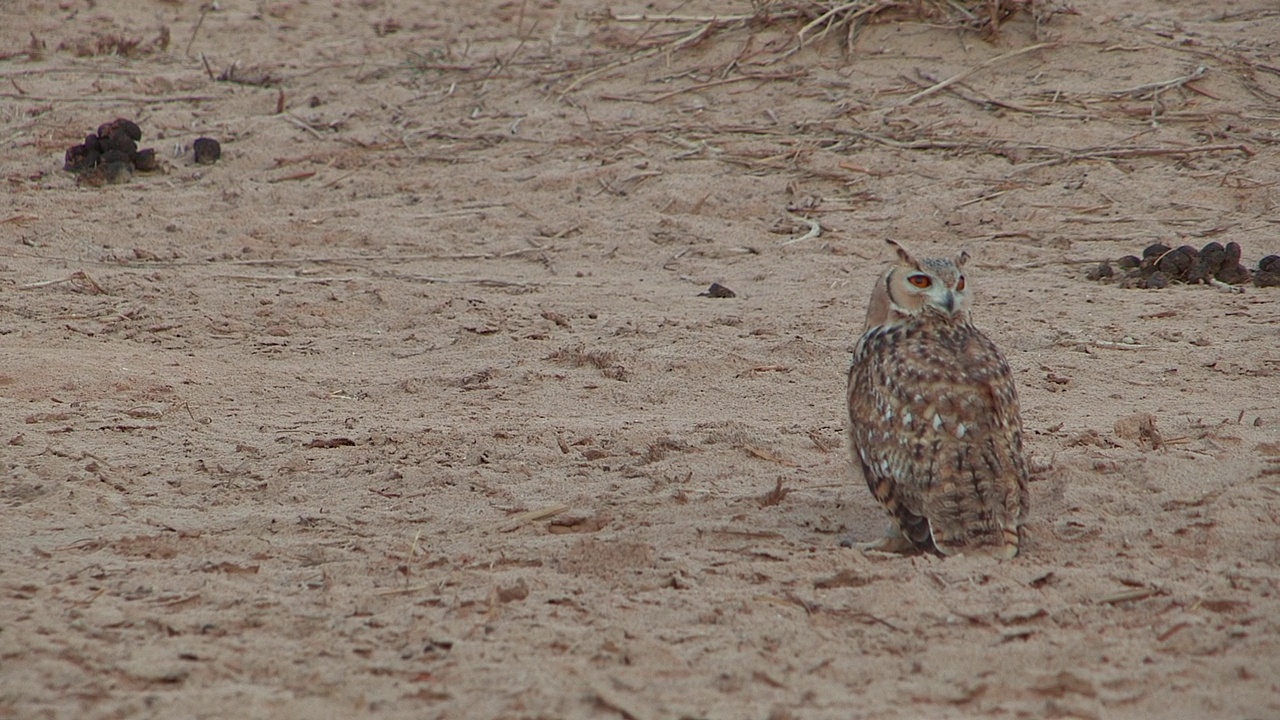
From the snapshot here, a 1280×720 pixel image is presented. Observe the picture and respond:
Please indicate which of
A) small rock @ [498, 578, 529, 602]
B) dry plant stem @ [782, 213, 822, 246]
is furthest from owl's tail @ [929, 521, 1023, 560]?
dry plant stem @ [782, 213, 822, 246]

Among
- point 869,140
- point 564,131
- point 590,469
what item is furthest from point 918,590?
point 564,131

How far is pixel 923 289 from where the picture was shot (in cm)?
523

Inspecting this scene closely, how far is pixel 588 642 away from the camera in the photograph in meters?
3.93

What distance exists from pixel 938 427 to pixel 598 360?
2530mm

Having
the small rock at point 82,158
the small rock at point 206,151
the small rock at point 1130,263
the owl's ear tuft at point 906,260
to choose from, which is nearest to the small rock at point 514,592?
the owl's ear tuft at point 906,260

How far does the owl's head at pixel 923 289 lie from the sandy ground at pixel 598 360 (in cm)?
76

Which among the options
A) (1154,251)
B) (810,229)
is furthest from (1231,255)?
(810,229)

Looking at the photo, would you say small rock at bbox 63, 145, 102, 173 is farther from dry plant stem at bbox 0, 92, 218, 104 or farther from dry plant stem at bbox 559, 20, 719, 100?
dry plant stem at bbox 559, 20, 719, 100

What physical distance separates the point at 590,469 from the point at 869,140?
5205 millimetres

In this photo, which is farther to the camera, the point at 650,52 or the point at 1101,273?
the point at 650,52

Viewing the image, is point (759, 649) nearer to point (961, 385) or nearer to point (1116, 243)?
point (961, 385)

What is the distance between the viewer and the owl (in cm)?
468

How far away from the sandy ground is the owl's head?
0.76m

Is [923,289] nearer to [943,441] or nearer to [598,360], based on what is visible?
[943,441]
